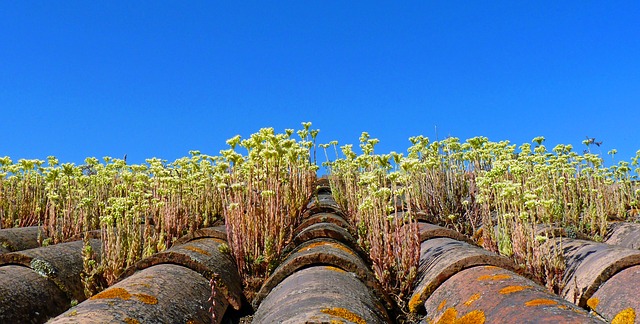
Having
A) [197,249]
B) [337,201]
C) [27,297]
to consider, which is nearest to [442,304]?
[197,249]

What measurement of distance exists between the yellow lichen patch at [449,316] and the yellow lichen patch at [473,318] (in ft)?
0.19

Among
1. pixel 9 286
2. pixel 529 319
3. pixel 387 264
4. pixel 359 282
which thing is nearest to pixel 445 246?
pixel 387 264

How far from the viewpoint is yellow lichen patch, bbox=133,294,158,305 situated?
2.56 meters

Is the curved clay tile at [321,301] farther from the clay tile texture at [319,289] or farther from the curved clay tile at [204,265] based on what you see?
the curved clay tile at [204,265]

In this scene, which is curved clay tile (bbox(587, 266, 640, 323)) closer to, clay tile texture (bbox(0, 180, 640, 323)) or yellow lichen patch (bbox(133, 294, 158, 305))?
clay tile texture (bbox(0, 180, 640, 323))

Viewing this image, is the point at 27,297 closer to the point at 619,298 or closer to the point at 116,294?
the point at 116,294

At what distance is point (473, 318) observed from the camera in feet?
8.05

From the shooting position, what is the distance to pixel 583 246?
4.71 m

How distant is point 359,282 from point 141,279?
4.46 ft

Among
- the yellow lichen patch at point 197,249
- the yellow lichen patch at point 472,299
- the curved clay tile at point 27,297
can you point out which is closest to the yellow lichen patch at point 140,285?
the curved clay tile at point 27,297

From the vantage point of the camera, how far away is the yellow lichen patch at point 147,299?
8.40ft

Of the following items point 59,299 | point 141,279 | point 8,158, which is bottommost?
point 59,299

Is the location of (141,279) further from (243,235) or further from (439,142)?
(439,142)

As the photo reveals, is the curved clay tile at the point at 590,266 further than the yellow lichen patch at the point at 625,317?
Yes
